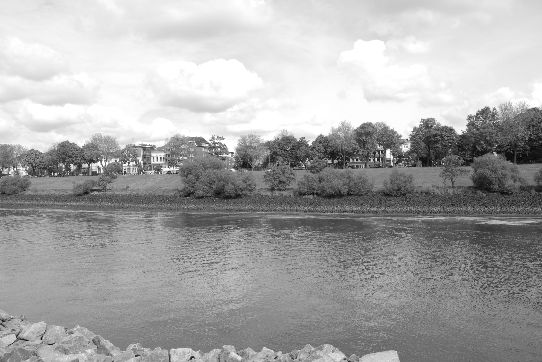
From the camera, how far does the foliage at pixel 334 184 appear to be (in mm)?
84375

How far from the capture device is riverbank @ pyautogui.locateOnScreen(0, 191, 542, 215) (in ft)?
222

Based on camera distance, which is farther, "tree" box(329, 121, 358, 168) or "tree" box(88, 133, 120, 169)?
"tree" box(88, 133, 120, 169)

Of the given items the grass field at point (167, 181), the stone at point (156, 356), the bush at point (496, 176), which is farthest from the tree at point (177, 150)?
the stone at point (156, 356)

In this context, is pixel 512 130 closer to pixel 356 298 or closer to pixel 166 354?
pixel 356 298

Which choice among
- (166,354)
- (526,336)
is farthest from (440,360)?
(166,354)

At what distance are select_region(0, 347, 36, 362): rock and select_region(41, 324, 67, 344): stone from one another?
1454 millimetres

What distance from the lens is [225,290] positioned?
25844 mm

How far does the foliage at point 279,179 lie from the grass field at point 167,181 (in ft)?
7.79

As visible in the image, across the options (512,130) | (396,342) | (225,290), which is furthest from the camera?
(512,130)

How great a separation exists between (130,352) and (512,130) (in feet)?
343

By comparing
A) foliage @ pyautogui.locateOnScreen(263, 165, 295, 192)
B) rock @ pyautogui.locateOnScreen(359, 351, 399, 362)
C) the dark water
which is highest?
foliage @ pyautogui.locateOnScreen(263, 165, 295, 192)

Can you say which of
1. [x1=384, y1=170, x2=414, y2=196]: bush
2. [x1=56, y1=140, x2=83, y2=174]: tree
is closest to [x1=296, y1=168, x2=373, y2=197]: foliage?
[x1=384, y1=170, x2=414, y2=196]: bush

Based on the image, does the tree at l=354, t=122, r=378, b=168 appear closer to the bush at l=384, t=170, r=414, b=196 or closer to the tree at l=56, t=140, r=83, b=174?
the bush at l=384, t=170, r=414, b=196

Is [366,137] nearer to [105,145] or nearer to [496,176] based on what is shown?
[496,176]
